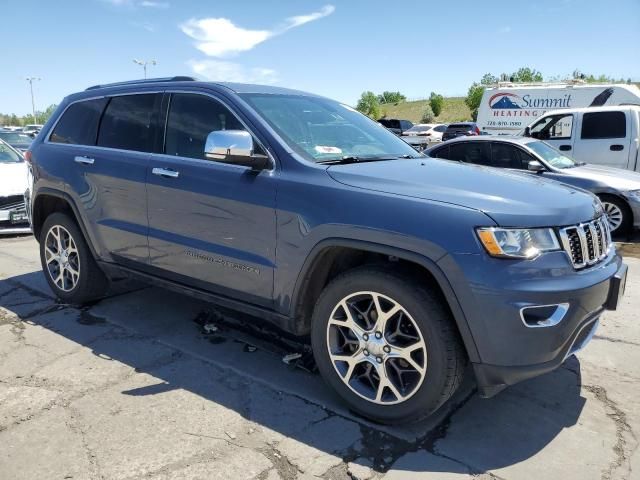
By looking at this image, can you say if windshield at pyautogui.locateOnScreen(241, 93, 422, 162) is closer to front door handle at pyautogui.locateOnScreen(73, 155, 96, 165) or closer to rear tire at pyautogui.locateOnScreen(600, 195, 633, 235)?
front door handle at pyautogui.locateOnScreen(73, 155, 96, 165)

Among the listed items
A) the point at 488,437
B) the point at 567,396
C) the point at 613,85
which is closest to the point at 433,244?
the point at 488,437

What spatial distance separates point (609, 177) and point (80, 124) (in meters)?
7.23

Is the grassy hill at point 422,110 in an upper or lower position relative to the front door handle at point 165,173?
upper

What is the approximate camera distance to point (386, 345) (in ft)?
9.23

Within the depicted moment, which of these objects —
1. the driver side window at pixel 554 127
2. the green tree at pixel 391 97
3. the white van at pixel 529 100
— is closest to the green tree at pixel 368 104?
the green tree at pixel 391 97

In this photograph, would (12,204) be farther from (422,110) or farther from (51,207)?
(422,110)

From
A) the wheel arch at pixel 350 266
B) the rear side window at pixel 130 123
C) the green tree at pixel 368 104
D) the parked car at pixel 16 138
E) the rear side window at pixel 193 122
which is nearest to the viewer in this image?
the wheel arch at pixel 350 266

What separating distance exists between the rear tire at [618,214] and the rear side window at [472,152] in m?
1.78

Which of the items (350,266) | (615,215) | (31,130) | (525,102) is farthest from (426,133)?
(350,266)

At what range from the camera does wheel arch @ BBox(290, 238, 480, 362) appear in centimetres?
254

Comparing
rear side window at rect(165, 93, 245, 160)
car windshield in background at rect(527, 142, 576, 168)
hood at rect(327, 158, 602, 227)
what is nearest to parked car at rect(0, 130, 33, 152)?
car windshield in background at rect(527, 142, 576, 168)

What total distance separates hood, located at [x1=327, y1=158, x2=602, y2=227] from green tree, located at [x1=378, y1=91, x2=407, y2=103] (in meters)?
104

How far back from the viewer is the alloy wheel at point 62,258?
4613 millimetres

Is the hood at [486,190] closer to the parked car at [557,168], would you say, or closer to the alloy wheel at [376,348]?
the alloy wheel at [376,348]
